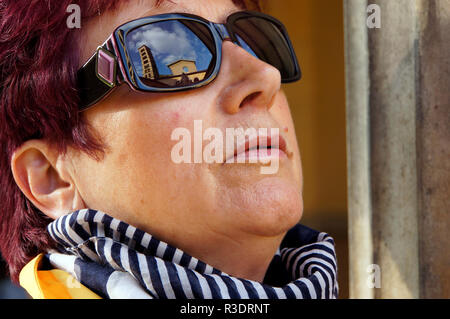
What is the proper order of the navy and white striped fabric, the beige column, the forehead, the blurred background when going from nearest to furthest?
the navy and white striped fabric, the forehead, the beige column, the blurred background

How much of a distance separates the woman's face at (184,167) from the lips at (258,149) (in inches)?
0.8

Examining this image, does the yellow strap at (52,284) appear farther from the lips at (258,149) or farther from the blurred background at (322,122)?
the blurred background at (322,122)

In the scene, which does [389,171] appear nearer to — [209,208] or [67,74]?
[209,208]

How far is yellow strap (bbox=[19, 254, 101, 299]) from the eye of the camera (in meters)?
1.23

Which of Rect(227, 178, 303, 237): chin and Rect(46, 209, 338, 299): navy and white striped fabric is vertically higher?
Rect(227, 178, 303, 237): chin

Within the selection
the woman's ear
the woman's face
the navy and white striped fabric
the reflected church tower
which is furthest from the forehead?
the navy and white striped fabric

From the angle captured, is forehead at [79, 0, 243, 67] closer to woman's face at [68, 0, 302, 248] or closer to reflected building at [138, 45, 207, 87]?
woman's face at [68, 0, 302, 248]

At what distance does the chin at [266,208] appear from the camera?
122 cm

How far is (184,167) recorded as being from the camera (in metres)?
1.24

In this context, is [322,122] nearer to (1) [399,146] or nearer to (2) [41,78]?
(1) [399,146]

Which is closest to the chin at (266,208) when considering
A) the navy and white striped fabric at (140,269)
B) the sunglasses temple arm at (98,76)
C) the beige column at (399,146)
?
the navy and white striped fabric at (140,269)

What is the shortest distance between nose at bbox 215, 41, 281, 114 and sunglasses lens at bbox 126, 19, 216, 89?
0.05m

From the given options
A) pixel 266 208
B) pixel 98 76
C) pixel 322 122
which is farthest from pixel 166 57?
pixel 322 122

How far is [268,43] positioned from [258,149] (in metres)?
0.35
